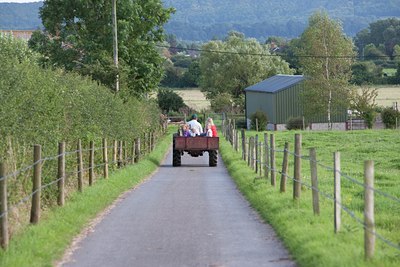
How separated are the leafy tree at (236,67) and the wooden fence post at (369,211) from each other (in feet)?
341

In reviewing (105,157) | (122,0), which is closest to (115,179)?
(105,157)

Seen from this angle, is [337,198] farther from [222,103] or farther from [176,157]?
[222,103]

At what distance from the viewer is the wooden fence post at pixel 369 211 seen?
11.7 meters

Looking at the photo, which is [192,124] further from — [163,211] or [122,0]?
[163,211]

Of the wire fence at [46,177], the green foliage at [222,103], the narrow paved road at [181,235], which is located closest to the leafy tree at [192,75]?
the green foliage at [222,103]

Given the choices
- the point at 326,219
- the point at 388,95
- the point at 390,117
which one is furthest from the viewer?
→ the point at 388,95

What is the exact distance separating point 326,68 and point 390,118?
10864 mm

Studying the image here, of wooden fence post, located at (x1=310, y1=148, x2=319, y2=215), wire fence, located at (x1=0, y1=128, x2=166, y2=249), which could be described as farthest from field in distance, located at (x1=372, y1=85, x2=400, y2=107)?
wooden fence post, located at (x1=310, y1=148, x2=319, y2=215)

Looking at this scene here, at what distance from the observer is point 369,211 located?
11.9 metres

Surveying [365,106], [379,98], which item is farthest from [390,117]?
[379,98]

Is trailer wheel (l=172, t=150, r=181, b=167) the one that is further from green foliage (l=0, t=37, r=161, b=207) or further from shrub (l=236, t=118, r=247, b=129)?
shrub (l=236, t=118, r=247, b=129)

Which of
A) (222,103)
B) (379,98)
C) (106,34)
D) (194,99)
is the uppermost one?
(106,34)

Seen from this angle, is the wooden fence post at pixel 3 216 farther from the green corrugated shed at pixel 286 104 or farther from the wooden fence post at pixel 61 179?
the green corrugated shed at pixel 286 104

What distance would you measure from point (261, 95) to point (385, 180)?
6647 centimetres
